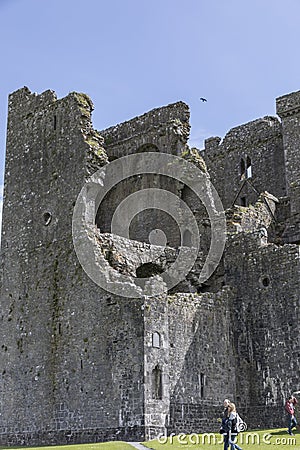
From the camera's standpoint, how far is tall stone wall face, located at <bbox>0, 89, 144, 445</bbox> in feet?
95.8

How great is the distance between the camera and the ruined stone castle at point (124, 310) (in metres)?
29.1

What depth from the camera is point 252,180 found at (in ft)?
157

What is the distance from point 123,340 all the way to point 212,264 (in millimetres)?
7072

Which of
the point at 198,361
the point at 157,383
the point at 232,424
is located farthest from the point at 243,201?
the point at 232,424

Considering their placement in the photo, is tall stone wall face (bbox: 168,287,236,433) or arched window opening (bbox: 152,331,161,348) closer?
arched window opening (bbox: 152,331,161,348)

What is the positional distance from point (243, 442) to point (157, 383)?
5.12 meters

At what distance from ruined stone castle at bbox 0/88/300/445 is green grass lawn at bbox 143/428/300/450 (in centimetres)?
191

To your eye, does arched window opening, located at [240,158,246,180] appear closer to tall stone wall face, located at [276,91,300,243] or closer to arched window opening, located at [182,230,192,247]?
tall stone wall face, located at [276,91,300,243]

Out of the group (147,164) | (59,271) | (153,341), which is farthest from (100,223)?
(153,341)

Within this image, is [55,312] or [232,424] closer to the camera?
[232,424]

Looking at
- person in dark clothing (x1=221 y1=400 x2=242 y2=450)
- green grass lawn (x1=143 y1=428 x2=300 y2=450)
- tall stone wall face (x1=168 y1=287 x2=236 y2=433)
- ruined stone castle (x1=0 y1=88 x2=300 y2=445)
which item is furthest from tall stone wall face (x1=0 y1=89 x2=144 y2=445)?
person in dark clothing (x1=221 y1=400 x2=242 y2=450)

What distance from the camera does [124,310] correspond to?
2942cm

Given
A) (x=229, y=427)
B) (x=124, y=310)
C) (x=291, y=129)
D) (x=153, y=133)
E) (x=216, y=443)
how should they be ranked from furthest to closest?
(x=291, y=129) < (x=153, y=133) < (x=124, y=310) < (x=216, y=443) < (x=229, y=427)

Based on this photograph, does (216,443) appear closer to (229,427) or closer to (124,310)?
(229,427)
